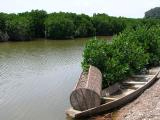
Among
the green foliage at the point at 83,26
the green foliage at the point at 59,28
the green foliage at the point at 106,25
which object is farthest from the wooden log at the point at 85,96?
the green foliage at the point at 106,25

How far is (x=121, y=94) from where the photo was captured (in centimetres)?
2183

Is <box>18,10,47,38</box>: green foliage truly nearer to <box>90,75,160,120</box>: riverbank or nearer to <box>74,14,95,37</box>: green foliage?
<box>74,14,95,37</box>: green foliage

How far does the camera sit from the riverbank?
54.5ft

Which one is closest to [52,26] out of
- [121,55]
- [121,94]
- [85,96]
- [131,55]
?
[131,55]

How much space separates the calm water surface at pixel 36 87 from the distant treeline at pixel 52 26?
34.6 m

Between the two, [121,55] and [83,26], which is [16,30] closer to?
[83,26]

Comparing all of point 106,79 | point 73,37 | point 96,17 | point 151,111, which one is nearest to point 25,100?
point 106,79

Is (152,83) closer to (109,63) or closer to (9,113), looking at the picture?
(109,63)

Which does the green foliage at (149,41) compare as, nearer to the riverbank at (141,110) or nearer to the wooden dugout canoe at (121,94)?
the wooden dugout canoe at (121,94)

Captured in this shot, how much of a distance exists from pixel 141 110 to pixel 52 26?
66.3m

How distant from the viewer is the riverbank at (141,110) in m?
16.6

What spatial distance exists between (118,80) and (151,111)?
693 cm

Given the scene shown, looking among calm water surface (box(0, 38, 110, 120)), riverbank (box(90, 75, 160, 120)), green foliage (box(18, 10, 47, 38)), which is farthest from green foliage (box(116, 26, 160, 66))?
green foliage (box(18, 10, 47, 38))

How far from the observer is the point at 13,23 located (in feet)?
255
